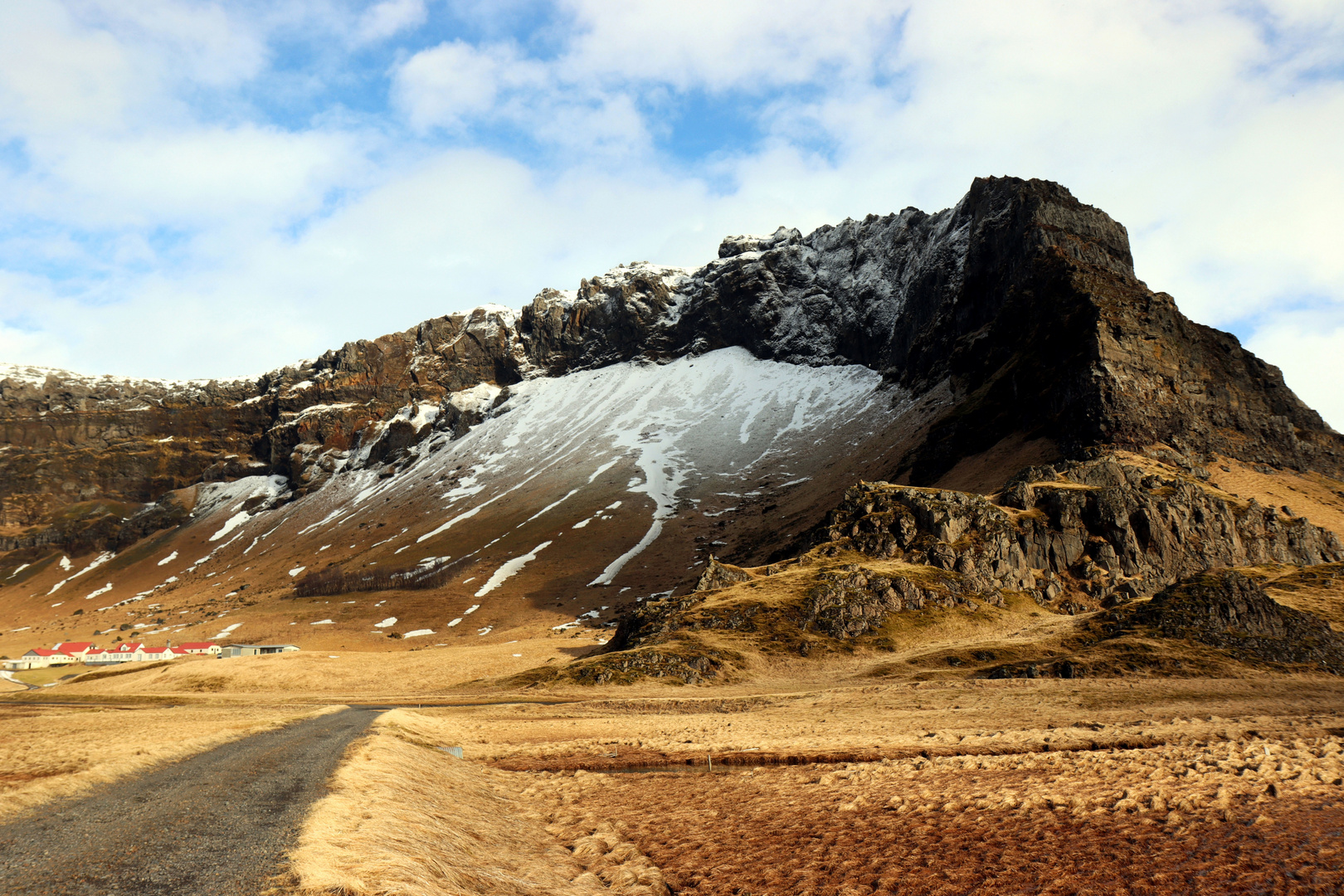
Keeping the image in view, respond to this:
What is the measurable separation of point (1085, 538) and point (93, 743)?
237 feet

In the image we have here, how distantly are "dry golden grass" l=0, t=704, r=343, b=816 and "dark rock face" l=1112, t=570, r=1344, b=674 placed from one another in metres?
49.6

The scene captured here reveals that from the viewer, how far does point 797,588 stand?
6194 centimetres

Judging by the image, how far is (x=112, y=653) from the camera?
11225cm

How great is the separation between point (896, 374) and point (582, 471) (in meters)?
85.4

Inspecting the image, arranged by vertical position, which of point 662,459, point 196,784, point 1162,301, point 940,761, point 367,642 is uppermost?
point 1162,301

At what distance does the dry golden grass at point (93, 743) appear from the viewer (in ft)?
50.6

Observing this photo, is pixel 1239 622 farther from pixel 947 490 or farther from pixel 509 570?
pixel 509 570

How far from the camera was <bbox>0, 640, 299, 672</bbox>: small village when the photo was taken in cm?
10356

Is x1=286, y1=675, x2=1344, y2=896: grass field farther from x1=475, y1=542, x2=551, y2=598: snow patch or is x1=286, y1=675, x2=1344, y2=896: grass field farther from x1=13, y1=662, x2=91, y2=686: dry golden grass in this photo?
x1=475, y1=542, x2=551, y2=598: snow patch

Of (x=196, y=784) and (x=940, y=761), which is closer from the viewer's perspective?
(x=196, y=784)

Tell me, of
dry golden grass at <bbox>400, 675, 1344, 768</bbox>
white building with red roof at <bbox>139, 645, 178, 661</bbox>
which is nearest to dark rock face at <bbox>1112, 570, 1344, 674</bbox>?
dry golden grass at <bbox>400, 675, 1344, 768</bbox>

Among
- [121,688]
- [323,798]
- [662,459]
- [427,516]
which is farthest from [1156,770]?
[427,516]

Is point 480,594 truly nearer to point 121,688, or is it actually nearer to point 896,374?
point 121,688

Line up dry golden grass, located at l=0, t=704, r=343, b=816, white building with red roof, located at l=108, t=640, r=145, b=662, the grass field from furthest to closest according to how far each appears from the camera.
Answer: white building with red roof, located at l=108, t=640, r=145, b=662, dry golden grass, located at l=0, t=704, r=343, b=816, the grass field
